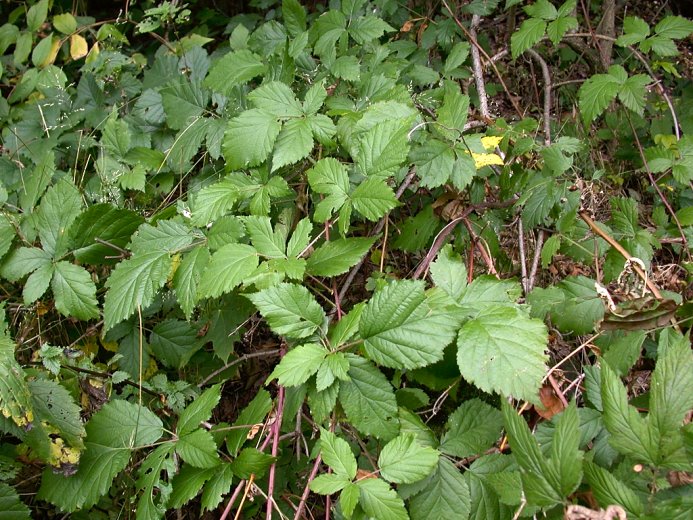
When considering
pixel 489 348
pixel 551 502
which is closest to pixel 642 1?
pixel 489 348

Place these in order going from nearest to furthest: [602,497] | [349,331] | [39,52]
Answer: [602,497] < [349,331] < [39,52]

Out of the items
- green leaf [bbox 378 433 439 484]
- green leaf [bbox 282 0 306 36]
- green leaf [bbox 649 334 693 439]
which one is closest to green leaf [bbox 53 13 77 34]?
green leaf [bbox 282 0 306 36]

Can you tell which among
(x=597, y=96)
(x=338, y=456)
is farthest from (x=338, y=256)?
(x=597, y=96)

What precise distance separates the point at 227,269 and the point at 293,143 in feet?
1.37

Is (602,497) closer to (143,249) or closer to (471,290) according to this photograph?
(471,290)

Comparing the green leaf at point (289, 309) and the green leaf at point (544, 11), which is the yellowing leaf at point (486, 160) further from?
the green leaf at point (544, 11)

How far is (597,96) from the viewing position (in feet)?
7.07

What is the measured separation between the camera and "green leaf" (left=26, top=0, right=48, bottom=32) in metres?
3.11

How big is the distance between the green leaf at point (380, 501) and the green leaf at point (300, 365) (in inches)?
9.6

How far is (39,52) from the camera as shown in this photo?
3.04 metres

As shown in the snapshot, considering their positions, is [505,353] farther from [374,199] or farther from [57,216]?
[57,216]

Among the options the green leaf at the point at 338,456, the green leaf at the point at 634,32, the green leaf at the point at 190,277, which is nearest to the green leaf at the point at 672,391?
the green leaf at the point at 338,456

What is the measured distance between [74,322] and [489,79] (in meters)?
2.63

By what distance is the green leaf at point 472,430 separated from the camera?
120 cm
